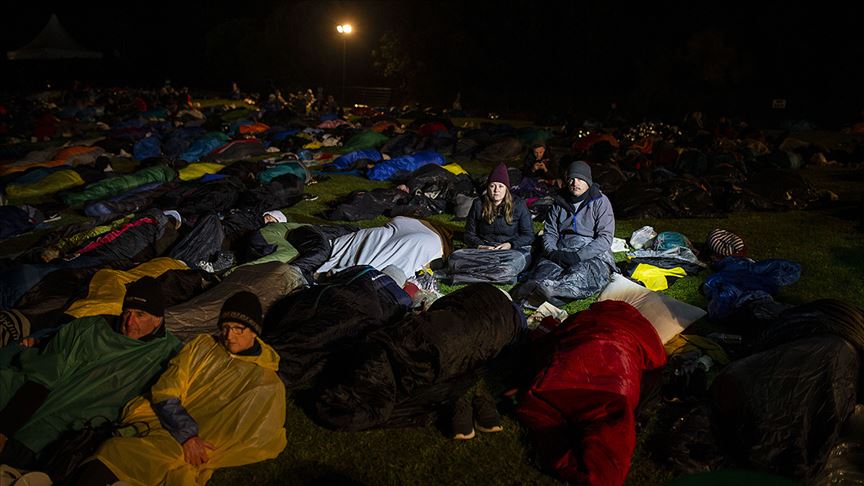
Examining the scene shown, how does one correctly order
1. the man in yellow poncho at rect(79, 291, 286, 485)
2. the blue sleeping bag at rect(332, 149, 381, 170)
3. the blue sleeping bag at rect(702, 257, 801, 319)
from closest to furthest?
the man in yellow poncho at rect(79, 291, 286, 485), the blue sleeping bag at rect(702, 257, 801, 319), the blue sleeping bag at rect(332, 149, 381, 170)

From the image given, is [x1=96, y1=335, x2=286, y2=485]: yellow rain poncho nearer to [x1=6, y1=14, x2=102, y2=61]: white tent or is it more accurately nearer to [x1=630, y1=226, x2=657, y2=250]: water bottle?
[x1=630, y1=226, x2=657, y2=250]: water bottle

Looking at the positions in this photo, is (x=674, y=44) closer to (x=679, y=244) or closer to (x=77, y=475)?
(x=679, y=244)

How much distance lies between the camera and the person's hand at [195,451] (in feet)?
10.4

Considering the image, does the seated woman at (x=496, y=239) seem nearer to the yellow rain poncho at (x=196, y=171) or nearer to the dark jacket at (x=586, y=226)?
the dark jacket at (x=586, y=226)

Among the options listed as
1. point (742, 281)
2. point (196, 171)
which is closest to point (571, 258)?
point (742, 281)

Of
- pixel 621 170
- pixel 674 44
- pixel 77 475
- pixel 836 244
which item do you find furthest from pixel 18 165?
pixel 674 44

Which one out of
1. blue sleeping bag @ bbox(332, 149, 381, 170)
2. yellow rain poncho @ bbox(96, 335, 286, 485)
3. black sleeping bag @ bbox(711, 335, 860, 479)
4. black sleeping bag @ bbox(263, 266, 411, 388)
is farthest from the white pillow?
blue sleeping bag @ bbox(332, 149, 381, 170)

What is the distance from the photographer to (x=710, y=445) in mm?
3402

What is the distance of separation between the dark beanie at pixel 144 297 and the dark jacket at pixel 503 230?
3.83m

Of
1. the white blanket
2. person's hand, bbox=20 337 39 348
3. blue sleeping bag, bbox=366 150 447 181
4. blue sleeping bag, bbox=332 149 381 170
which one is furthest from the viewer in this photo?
blue sleeping bag, bbox=332 149 381 170

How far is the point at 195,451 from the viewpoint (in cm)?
318

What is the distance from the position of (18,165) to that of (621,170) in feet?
41.7

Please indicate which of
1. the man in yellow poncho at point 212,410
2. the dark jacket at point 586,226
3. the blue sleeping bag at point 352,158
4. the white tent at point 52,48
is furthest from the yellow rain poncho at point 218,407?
the white tent at point 52,48

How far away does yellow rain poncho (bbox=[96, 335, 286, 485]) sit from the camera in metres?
3.20
